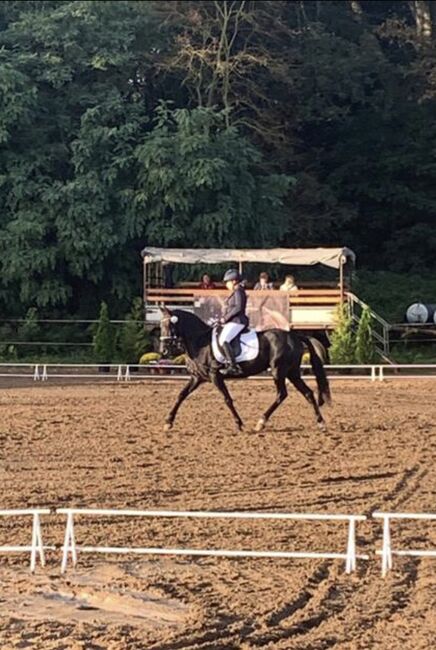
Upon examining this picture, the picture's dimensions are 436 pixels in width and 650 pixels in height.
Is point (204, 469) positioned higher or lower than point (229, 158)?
lower

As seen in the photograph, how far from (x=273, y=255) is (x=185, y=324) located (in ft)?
50.5

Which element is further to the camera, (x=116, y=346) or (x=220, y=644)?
(x=116, y=346)

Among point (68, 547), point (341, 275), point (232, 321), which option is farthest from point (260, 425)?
point (341, 275)

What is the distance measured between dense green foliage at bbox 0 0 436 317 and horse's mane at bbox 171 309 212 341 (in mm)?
17198

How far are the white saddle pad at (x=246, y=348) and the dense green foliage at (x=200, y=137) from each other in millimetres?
17298

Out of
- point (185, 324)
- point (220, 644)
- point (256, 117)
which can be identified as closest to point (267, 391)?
point (185, 324)

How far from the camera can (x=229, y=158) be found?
34469 millimetres

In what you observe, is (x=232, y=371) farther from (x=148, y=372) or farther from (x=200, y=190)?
(x=200, y=190)

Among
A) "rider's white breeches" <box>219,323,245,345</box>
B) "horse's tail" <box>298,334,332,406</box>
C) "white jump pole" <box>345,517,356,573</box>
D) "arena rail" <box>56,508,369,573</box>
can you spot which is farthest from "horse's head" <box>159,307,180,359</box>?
"white jump pole" <box>345,517,356,573</box>

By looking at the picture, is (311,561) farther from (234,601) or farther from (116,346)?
(116,346)

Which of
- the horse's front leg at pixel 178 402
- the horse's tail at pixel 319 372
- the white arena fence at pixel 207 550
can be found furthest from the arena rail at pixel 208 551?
the horse's tail at pixel 319 372

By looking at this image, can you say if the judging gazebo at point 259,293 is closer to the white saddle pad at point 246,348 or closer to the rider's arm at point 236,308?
the white saddle pad at point 246,348

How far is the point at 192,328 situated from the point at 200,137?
1830 cm

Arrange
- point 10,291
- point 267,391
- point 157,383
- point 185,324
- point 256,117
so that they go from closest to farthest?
point 185,324, point 267,391, point 157,383, point 10,291, point 256,117
